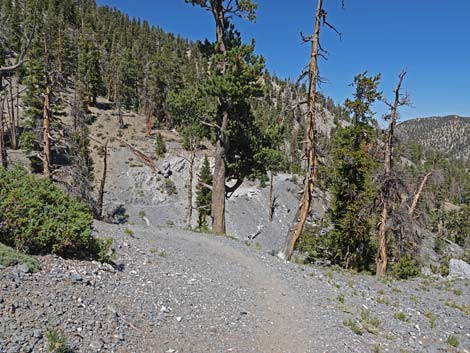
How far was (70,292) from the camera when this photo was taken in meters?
5.74

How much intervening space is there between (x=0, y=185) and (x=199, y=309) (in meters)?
4.79

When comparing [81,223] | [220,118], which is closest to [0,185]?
[81,223]

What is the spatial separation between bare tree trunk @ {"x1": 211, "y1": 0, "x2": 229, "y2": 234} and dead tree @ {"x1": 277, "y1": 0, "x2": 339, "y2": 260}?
331cm

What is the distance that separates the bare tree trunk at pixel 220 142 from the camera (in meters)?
14.1

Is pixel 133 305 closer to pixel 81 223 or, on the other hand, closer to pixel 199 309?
pixel 199 309

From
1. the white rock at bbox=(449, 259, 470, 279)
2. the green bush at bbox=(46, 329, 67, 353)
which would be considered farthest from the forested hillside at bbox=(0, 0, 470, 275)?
the white rock at bbox=(449, 259, 470, 279)

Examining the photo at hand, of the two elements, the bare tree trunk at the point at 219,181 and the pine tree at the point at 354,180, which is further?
the pine tree at the point at 354,180

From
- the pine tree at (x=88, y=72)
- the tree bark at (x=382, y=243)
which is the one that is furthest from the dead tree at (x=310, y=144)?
the pine tree at (x=88, y=72)

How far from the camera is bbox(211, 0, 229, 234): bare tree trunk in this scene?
1413cm

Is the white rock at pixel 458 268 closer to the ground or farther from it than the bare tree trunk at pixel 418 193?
closer to the ground

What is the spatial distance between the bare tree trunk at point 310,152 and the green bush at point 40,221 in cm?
781

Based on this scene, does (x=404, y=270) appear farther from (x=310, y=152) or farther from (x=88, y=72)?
(x=88, y=72)

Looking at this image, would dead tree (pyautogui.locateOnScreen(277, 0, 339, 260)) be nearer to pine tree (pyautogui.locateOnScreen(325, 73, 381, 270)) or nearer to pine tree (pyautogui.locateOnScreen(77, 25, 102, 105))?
pine tree (pyautogui.locateOnScreen(325, 73, 381, 270))

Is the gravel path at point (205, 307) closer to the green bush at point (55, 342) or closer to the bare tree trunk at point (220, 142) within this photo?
the green bush at point (55, 342)
